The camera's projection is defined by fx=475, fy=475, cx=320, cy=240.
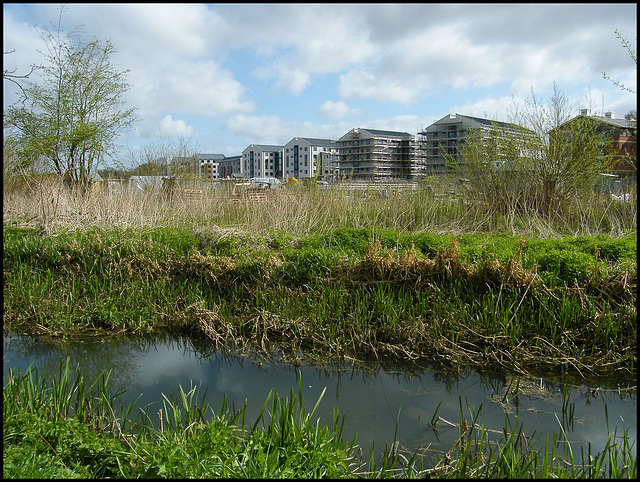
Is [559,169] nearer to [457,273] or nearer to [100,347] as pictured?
[457,273]

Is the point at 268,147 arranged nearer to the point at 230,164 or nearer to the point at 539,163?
the point at 230,164

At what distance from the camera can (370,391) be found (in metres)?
3.33

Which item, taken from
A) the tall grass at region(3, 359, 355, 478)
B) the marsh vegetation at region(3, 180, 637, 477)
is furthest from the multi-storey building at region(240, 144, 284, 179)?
the tall grass at region(3, 359, 355, 478)

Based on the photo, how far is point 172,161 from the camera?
11.6m

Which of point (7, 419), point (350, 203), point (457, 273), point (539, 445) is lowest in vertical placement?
point (539, 445)

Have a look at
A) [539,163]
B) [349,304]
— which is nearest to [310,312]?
[349,304]

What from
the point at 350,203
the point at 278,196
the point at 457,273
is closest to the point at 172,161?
the point at 278,196

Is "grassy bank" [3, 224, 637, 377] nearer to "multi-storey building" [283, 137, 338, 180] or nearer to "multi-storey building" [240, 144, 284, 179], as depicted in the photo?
"multi-storey building" [283, 137, 338, 180]

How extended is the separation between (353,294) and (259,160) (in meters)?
84.7

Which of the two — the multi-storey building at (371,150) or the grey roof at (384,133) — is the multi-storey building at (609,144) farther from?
the grey roof at (384,133)

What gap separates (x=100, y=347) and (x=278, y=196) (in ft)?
14.5

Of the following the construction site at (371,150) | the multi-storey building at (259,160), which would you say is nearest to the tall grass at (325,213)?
the construction site at (371,150)

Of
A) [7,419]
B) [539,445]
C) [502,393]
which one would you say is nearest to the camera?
[7,419]

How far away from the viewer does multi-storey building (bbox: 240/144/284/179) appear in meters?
86.9
